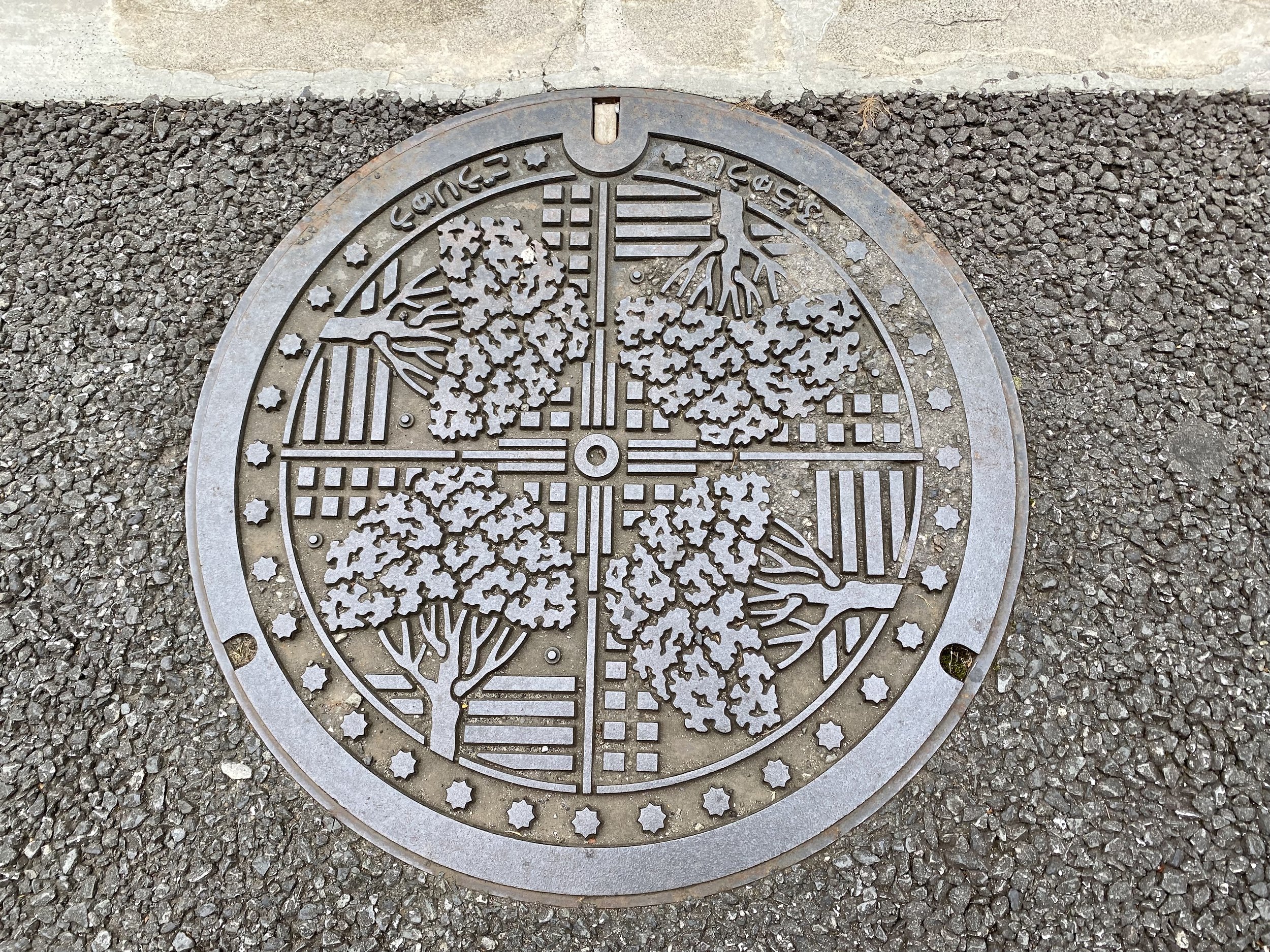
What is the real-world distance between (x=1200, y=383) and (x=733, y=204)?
1.36 metres

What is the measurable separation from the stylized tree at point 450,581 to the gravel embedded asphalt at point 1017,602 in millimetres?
400

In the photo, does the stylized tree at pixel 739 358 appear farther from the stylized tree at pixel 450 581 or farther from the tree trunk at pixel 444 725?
the tree trunk at pixel 444 725

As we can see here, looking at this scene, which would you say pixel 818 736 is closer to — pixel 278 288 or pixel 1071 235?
pixel 1071 235

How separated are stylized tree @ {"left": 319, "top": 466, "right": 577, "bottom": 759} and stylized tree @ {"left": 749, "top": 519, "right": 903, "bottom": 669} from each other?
506 mm

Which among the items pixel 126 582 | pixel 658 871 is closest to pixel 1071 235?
pixel 658 871

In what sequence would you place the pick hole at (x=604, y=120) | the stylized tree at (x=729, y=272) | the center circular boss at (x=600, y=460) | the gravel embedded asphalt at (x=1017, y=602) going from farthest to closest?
the pick hole at (x=604, y=120) < the stylized tree at (x=729, y=272) < the center circular boss at (x=600, y=460) < the gravel embedded asphalt at (x=1017, y=602)

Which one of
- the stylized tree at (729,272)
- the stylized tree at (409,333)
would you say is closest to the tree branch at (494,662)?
the stylized tree at (409,333)

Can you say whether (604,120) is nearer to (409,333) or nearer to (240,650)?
(409,333)

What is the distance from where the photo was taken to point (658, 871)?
1890mm

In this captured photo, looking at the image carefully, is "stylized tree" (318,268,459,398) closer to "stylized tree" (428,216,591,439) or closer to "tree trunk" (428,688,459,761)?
"stylized tree" (428,216,591,439)

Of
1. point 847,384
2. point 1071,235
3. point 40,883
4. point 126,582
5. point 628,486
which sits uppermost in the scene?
point 1071,235

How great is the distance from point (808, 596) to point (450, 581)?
0.92m

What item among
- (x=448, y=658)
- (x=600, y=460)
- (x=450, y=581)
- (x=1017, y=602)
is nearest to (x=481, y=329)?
(x=600, y=460)

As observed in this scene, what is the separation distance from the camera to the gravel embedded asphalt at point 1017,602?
187cm
